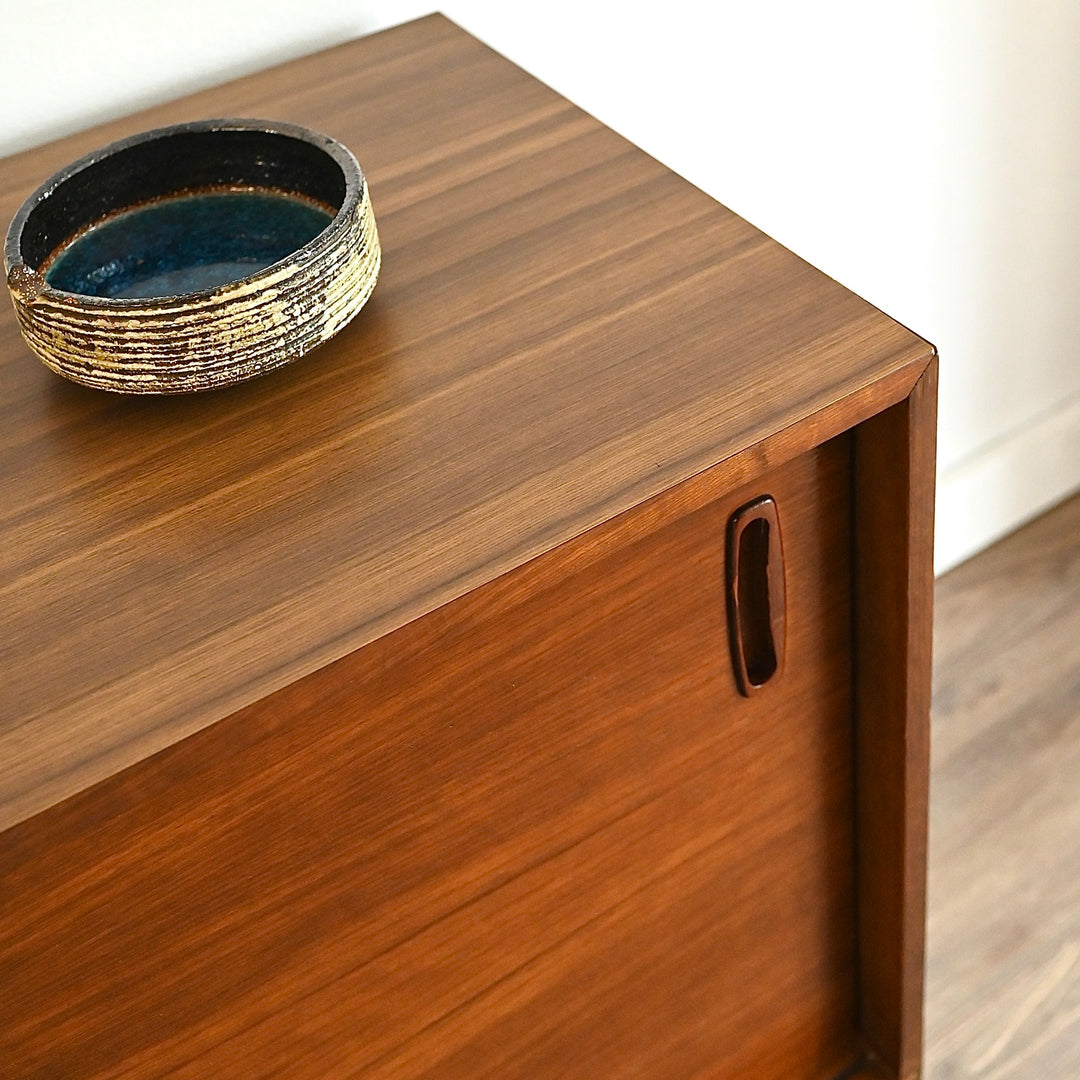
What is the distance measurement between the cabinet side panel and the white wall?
50cm

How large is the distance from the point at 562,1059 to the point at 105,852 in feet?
1.26

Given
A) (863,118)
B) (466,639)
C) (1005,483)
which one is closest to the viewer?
(466,639)

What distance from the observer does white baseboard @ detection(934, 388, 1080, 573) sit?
4.94ft

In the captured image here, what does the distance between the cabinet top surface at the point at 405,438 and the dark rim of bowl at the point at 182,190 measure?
6 centimetres

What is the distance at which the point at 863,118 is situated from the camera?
1197 mm

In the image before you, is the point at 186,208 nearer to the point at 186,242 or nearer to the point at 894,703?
the point at 186,242

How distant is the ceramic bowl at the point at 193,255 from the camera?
2.09 feet

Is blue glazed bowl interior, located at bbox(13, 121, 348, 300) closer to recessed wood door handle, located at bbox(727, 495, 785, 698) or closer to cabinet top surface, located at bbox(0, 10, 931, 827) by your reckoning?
cabinet top surface, located at bbox(0, 10, 931, 827)

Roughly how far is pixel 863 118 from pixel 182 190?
2.17ft

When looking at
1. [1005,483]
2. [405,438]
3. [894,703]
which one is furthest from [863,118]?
[405,438]

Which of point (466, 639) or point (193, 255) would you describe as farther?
point (193, 255)

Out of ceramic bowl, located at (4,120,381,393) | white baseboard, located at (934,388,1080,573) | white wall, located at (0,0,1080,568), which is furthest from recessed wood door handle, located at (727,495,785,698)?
white baseboard, located at (934,388,1080,573)

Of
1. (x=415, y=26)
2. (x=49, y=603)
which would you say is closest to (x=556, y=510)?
(x=49, y=603)

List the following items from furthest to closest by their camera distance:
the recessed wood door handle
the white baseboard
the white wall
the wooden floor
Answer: the white baseboard
the wooden floor
the white wall
the recessed wood door handle
